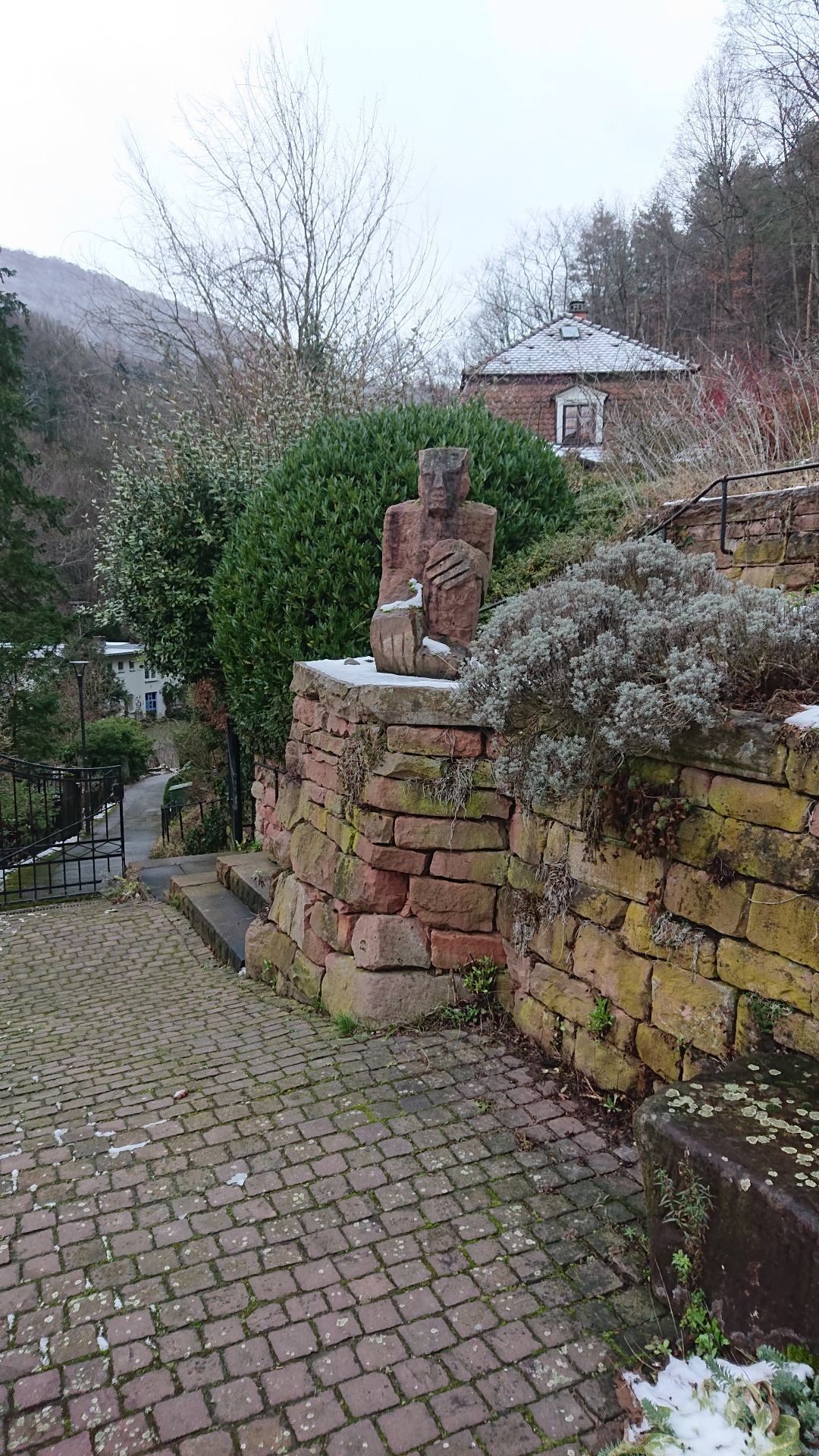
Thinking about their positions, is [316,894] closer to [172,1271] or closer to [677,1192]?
[172,1271]

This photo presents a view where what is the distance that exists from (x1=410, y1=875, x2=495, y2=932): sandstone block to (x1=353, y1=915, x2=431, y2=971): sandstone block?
106 millimetres

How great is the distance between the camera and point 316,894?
4.80 meters

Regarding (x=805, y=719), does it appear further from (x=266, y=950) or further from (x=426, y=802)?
(x=266, y=950)

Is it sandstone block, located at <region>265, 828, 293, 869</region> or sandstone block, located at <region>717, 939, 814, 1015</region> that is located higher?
sandstone block, located at <region>717, 939, 814, 1015</region>

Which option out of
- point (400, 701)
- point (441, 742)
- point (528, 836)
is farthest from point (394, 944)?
point (400, 701)

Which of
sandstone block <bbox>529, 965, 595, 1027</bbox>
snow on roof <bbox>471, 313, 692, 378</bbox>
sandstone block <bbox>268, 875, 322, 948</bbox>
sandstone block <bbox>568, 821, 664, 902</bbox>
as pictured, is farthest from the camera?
snow on roof <bbox>471, 313, 692, 378</bbox>

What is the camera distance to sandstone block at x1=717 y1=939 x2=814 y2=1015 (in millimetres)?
2469

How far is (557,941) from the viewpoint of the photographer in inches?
140

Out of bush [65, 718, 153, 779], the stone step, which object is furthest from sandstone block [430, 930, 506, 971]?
bush [65, 718, 153, 779]

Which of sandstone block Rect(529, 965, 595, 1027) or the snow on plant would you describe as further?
sandstone block Rect(529, 965, 595, 1027)

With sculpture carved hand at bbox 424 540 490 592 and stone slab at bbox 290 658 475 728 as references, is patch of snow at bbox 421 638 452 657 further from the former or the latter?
sculpture carved hand at bbox 424 540 490 592

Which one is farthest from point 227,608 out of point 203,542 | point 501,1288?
point 501,1288

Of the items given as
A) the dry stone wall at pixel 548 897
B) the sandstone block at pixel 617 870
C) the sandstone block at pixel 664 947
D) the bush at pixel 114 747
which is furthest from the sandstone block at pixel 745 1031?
the bush at pixel 114 747

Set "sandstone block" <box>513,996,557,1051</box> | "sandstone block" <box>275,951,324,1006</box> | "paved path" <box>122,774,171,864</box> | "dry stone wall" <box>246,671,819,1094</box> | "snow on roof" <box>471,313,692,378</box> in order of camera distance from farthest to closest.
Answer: "snow on roof" <box>471,313,692,378</box>, "paved path" <box>122,774,171,864</box>, "sandstone block" <box>275,951,324,1006</box>, "sandstone block" <box>513,996,557,1051</box>, "dry stone wall" <box>246,671,819,1094</box>
